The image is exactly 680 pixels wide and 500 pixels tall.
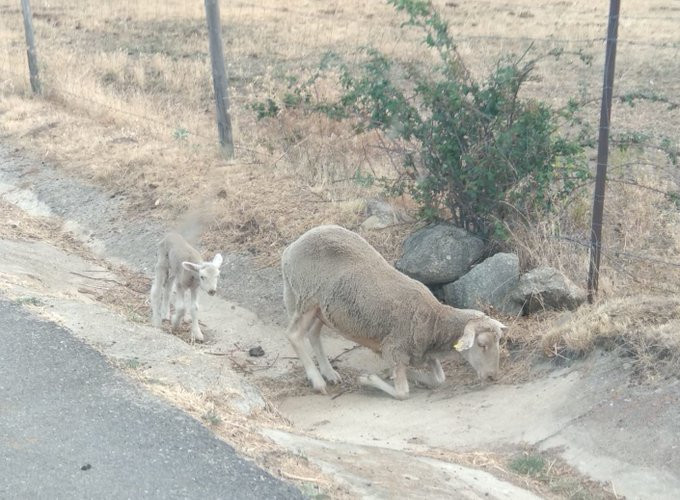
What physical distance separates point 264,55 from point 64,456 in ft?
69.1

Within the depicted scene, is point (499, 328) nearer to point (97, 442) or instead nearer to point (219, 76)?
point (97, 442)

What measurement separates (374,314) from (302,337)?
93cm

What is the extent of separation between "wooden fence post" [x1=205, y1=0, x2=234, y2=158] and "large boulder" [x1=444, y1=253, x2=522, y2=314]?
19.0 feet

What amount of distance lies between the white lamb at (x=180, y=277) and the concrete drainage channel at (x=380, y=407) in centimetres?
46

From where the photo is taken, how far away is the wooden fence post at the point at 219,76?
45.4ft

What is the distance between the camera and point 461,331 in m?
8.55

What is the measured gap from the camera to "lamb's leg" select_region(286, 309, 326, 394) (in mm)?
→ 9102

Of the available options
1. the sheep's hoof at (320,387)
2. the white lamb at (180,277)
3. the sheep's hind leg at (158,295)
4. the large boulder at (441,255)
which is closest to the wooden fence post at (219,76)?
the white lamb at (180,277)

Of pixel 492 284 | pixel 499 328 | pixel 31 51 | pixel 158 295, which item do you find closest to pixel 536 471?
pixel 499 328

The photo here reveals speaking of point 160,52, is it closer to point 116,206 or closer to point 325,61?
point 116,206

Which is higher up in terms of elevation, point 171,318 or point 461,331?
point 461,331

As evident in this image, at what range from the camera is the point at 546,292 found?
8.93 metres

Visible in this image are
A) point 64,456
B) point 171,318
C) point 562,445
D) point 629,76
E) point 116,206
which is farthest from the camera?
point 629,76

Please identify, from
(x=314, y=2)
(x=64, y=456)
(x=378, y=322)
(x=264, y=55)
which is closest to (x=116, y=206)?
(x=378, y=322)
